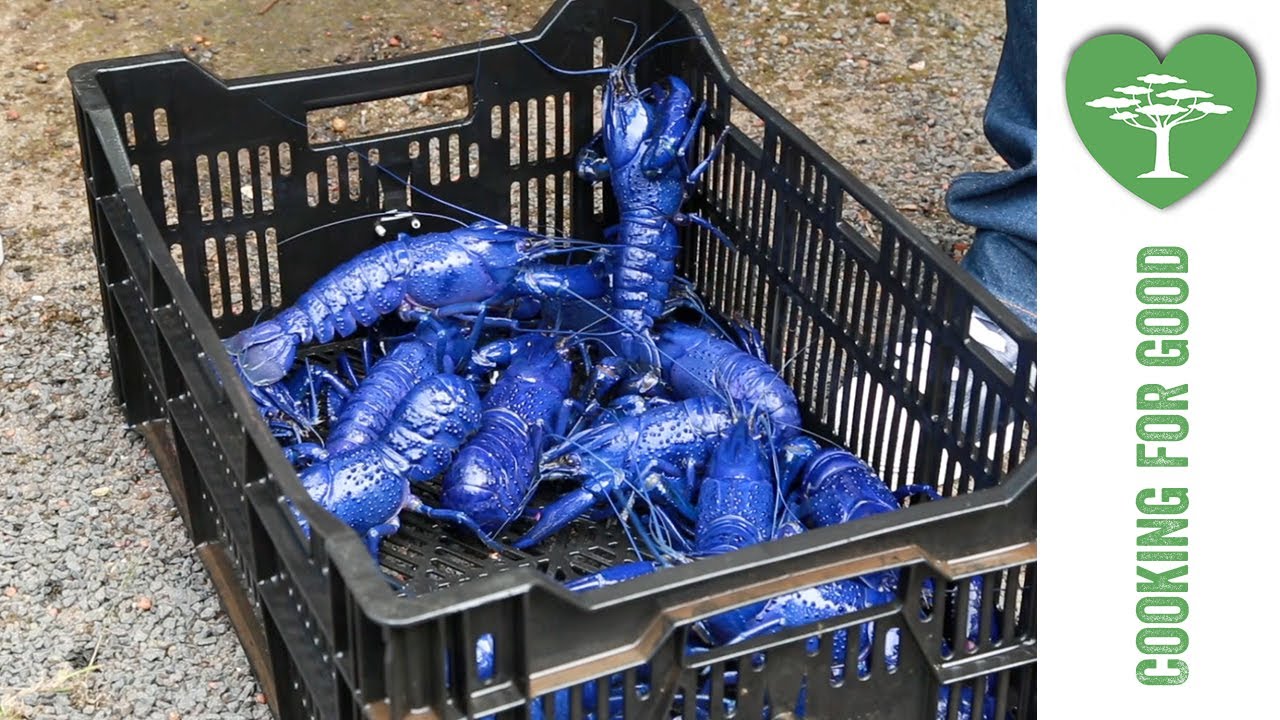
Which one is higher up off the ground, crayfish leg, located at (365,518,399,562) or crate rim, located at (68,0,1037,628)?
crate rim, located at (68,0,1037,628)

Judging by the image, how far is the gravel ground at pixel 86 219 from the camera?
2646mm

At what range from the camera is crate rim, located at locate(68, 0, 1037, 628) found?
1.72 m

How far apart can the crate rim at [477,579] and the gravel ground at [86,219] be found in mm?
645

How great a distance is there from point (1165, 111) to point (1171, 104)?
0.04 ft

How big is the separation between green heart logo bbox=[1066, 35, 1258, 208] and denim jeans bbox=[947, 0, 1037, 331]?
109 cm

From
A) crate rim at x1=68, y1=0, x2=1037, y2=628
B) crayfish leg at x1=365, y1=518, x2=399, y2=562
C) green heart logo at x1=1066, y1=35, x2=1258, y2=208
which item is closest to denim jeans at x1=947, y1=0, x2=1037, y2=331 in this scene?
crate rim at x1=68, y1=0, x2=1037, y2=628

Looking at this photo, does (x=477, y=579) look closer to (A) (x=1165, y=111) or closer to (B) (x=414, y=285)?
(A) (x=1165, y=111)

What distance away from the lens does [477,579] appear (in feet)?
6.03

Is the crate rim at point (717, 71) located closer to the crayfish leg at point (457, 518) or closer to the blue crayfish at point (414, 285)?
the blue crayfish at point (414, 285)

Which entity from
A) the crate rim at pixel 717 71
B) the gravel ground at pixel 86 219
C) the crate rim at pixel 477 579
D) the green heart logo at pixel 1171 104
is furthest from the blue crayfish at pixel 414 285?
the green heart logo at pixel 1171 104

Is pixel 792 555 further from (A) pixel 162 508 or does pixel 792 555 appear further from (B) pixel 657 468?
(A) pixel 162 508

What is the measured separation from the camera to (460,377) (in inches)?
116

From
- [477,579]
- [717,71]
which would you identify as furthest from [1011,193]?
[477,579]

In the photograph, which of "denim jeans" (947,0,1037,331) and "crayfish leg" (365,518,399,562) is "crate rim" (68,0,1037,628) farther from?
"denim jeans" (947,0,1037,331)
